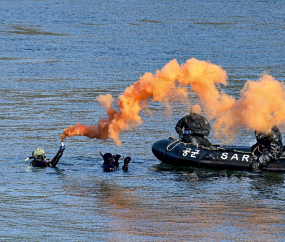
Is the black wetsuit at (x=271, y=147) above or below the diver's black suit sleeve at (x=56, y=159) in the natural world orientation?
above

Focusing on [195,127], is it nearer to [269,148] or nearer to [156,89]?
[156,89]

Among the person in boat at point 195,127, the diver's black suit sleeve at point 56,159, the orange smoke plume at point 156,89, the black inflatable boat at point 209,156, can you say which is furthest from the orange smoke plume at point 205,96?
the diver's black suit sleeve at point 56,159

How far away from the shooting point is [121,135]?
981 inches

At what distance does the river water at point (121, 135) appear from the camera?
14359 millimetres

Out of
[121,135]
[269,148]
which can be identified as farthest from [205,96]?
[121,135]

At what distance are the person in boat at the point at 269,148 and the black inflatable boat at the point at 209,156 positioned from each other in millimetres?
165

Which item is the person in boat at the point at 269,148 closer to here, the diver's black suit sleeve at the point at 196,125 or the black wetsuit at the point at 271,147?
the black wetsuit at the point at 271,147

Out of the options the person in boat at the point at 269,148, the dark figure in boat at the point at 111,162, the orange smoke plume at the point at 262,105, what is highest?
the orange smoke plume at the point at 262,105

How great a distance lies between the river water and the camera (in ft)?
47.1

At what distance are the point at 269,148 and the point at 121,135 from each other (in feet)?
23.8

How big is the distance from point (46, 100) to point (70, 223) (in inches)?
678

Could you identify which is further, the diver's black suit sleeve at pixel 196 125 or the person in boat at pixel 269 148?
the diver's black suit sleeve at pixel 196 125

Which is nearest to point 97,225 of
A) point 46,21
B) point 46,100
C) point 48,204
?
point 48,204

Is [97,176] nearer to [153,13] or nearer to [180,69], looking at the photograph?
[180,69]
